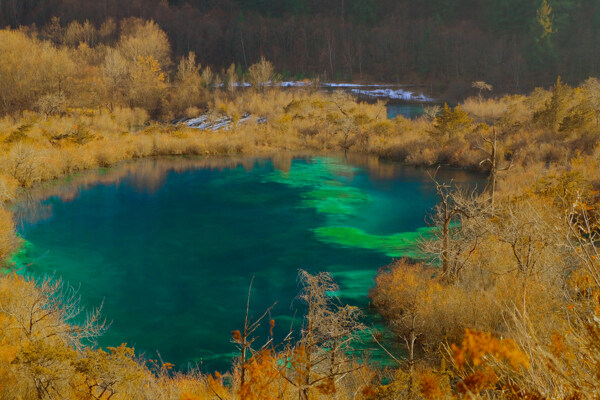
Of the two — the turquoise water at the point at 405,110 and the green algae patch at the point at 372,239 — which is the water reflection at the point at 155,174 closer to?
the green algae patch at the point at 372,239

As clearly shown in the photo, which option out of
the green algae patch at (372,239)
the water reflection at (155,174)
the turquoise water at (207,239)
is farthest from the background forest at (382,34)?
the green algae patch at (372,239)

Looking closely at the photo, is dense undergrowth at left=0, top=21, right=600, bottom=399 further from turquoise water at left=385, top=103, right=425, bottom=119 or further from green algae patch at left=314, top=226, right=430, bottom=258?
turquoise water at left=385, top=103, right=425, bottom=119

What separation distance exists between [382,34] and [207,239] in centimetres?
7155

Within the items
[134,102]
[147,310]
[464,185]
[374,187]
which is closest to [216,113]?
[134,102]

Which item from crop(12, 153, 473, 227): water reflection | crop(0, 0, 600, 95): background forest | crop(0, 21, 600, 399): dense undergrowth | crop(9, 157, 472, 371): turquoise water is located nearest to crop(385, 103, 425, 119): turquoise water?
crop(0, 0, 600, 95): background forest

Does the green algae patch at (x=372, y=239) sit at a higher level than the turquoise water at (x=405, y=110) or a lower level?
lower

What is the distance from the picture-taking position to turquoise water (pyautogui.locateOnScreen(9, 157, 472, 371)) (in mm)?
12562

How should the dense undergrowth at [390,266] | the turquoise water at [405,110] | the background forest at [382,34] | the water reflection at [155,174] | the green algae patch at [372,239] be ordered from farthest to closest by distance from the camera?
the background forest at [382,34], the turquoise water at [405,110], the water reflection at [155,174], the green algae patch at [372,239], the dense undergrowth at [390,266]

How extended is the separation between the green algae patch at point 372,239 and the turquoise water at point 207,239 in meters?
0.06

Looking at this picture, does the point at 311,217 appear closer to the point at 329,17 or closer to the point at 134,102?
the point at 134,102

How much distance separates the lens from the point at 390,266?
574 inches

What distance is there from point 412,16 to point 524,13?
21890mm

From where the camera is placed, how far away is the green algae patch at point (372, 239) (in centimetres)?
1675

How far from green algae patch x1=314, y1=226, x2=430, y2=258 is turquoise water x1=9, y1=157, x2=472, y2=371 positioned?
6cm
